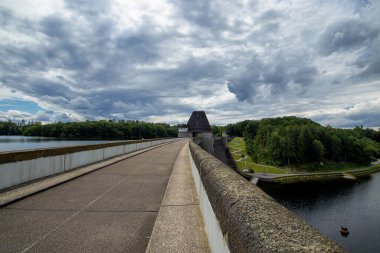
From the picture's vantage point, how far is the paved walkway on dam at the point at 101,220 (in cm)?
342

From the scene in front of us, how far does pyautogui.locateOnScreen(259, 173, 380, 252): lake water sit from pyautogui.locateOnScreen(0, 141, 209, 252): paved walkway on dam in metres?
23.6

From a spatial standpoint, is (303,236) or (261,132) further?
(261,132)

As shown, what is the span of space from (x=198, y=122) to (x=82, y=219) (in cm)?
8107

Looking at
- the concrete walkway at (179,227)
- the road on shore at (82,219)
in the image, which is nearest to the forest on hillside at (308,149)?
the concrete walkway at (179,227)

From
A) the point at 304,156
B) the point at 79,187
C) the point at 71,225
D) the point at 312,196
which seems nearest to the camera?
the point at 71,225

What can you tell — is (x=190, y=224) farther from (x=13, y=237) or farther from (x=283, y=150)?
(x=283, y=150)

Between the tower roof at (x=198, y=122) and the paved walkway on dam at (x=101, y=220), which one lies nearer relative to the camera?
the paved walkway on dam at (x=101, y=220)

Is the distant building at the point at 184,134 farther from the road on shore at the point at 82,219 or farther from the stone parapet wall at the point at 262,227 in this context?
the stone parapet wall at the point at 262,227

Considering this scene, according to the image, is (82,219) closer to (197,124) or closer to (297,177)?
(297,177)

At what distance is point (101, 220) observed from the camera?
14.4ft

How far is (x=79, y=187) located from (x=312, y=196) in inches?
2164

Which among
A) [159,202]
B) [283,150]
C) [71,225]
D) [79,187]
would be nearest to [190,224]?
[159,202]

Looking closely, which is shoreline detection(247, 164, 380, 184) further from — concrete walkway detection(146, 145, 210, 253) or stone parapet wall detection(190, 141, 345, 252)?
stone parapet wall detection(190, 141, 345, 252)

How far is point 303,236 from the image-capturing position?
1.35m
